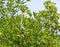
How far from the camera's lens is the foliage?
16375 millimetres

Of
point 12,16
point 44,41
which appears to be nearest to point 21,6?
point 12,16

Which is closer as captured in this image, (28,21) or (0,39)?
(0,39)

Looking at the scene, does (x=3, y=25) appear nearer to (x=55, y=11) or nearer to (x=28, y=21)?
(x=28, y=21)

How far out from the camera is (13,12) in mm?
22000

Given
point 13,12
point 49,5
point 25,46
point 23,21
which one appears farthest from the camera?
point 13,12

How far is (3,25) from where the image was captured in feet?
63.5

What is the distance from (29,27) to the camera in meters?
17.4

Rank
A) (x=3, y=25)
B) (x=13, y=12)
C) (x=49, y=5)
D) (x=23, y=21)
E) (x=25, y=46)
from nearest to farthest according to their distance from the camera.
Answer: (x=25, y=46) < (x=23, y=21) < (x=3, y=25) < (x=49, y=5) < (x=13, y=12)

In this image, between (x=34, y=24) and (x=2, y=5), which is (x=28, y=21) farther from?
(x=2, y=5)

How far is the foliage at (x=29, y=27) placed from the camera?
645 inches

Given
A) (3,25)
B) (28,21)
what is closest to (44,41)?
(28,21)

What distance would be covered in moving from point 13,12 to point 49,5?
3419 mm

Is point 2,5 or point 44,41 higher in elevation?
point 2,5

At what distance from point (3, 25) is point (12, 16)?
86.6 inches
